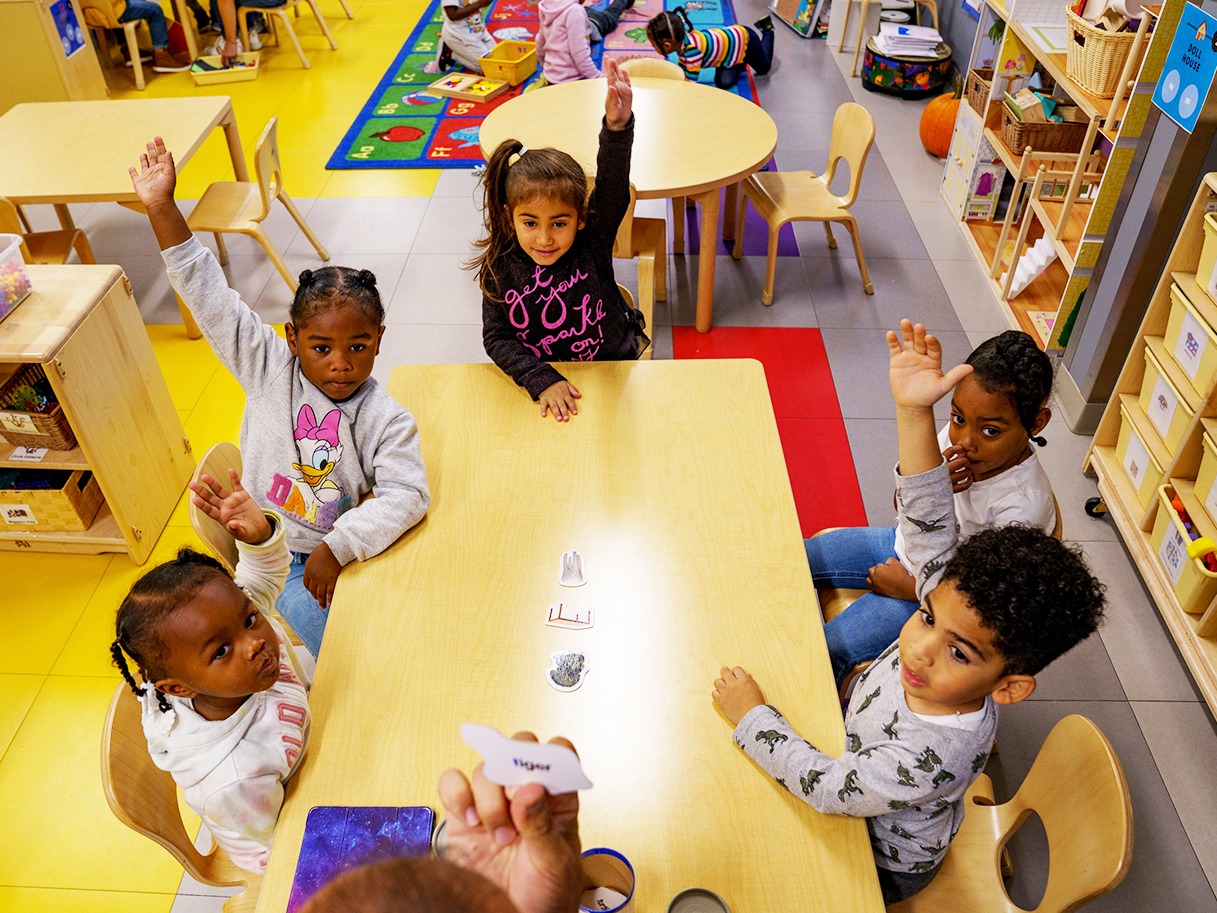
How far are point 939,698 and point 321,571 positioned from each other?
107 centimetres

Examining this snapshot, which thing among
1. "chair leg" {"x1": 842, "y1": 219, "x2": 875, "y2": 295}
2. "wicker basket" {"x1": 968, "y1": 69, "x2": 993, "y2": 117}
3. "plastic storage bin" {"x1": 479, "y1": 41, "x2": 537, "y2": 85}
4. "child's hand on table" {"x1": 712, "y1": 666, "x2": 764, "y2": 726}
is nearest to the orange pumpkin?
"wicker basket" {"x1": 968, "y1": 69, "x2": 993, "y2": 117}

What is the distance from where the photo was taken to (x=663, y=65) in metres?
4.04

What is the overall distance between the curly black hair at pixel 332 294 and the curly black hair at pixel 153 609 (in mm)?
593

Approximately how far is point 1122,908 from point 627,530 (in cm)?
146

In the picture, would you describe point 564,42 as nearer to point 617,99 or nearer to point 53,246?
point 53,246

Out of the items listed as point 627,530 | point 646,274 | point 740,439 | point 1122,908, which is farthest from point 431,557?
point 1122,908

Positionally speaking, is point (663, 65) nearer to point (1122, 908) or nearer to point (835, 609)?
point (835, 609)

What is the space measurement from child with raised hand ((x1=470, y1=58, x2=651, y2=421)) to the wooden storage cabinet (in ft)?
3.98

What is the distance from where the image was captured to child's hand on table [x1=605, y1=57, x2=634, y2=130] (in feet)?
6.45

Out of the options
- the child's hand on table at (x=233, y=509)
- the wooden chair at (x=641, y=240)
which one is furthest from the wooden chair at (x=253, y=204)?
the child's hand on table at (x=233, y=509)

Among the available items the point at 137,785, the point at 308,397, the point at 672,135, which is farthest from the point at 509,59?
the point at 137,785

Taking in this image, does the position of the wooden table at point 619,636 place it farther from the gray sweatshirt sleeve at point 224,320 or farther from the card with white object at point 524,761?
the card with white object at point 524,761

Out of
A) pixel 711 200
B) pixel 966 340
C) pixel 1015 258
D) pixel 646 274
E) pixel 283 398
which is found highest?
pixel 283 398

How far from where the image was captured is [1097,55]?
115 inches
